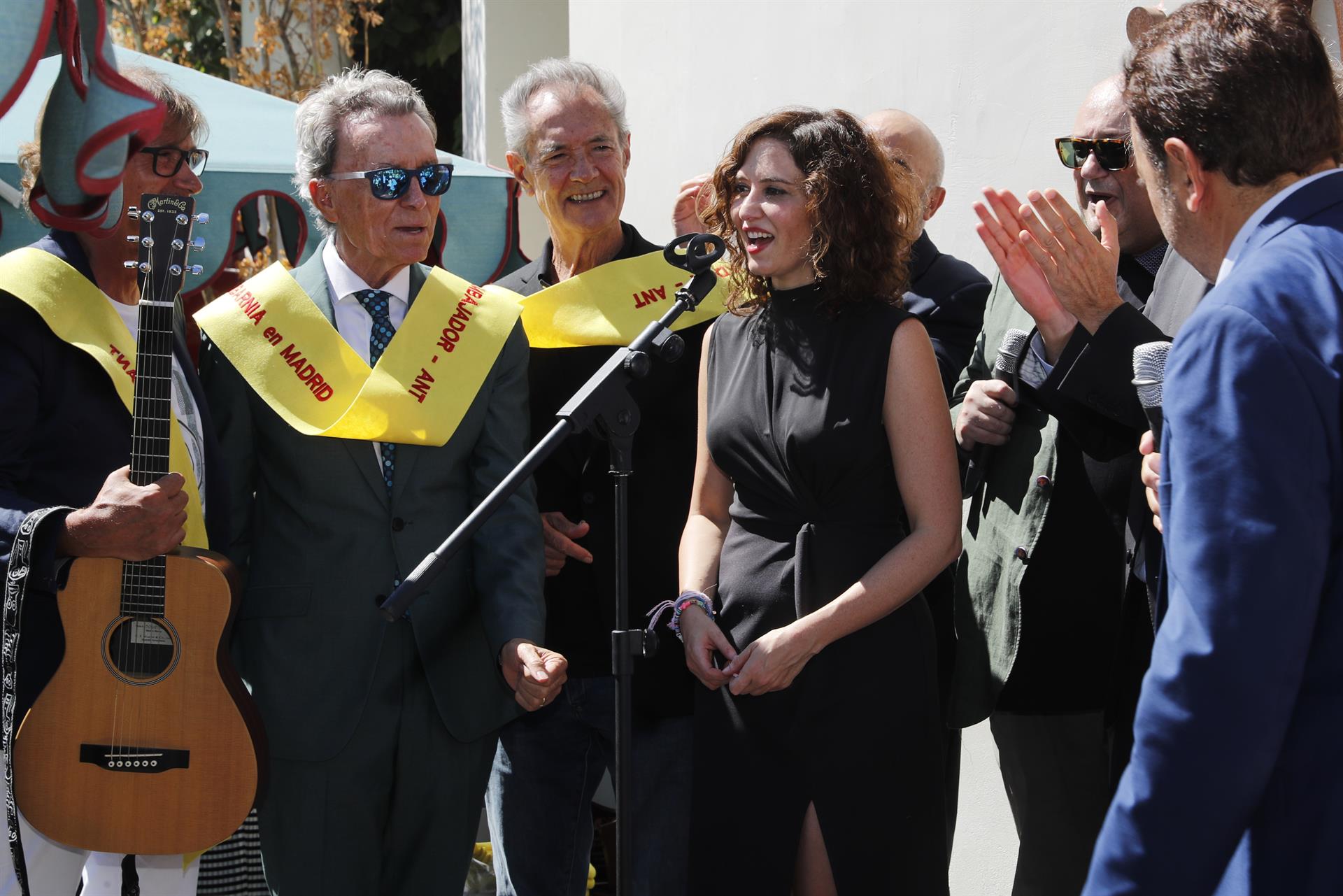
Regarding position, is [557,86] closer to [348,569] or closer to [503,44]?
[348,569]

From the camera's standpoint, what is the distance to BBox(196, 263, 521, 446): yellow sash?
10.1ft

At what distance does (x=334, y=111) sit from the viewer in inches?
131

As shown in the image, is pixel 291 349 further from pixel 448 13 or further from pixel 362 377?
pixel 448 13

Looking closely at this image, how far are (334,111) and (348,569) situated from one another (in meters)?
1.10

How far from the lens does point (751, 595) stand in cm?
301

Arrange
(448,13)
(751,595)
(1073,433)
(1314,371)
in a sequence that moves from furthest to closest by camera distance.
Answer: (448,13) < (751,595) < (1073,433) < (1314,371)

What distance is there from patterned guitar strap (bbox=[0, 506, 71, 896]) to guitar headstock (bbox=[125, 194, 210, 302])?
1.68 ft

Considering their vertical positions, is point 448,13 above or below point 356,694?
above

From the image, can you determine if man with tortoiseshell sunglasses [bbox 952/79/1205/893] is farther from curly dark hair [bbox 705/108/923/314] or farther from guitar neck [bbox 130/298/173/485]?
guitar neck [bbox 130/298/173/485]

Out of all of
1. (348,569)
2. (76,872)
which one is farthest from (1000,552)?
(76,872)

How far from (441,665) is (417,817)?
34 centimetres

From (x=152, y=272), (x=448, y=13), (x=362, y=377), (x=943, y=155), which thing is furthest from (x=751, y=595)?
(x=448, y=13)

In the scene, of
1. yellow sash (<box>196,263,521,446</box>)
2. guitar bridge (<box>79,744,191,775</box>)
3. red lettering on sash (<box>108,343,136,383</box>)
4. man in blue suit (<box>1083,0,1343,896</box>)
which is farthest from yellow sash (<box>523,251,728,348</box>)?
man in blue suit (<box>1083,0,1343,896</box>)

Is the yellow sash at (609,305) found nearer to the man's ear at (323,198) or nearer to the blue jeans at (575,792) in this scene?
the man's ear at (323,198)
